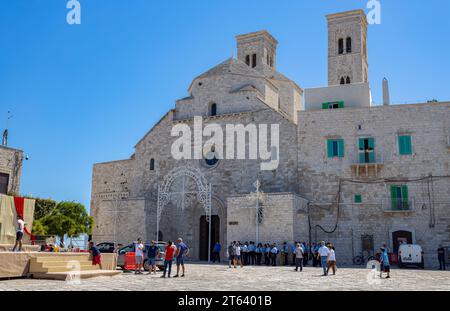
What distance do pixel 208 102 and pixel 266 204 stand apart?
8752 mm

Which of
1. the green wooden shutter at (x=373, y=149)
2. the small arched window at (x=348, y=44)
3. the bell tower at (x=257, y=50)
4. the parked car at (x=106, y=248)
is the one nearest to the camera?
the parked car at (x=106, y=248)

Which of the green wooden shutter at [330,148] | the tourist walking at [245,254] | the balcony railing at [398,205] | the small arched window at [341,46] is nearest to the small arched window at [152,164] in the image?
the tourist walking at [245,254]

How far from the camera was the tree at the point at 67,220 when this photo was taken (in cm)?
Result: 2812

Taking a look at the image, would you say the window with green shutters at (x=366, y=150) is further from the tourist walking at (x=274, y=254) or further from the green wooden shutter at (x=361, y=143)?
the tourist walking at (x=274, y=254)

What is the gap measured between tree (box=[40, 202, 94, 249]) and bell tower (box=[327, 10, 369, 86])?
2503 centimetres

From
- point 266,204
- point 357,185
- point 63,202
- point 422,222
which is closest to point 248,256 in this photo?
point 266,204

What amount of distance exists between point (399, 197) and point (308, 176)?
499 cm

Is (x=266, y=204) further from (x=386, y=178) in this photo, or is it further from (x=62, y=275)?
(x=62, y=275)

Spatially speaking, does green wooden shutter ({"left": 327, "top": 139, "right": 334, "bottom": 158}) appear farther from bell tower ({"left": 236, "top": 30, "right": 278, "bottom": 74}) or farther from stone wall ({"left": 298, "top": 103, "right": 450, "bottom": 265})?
bell tower ({"left": 236, "top": 30, "right": 278, "bottom": 74})

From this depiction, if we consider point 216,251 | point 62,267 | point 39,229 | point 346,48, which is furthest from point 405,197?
point 346,48

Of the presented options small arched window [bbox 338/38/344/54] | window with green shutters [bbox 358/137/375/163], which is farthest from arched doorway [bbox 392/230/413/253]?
small arched window [bbox 338/38/344/54]

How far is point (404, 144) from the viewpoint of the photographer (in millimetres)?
24953

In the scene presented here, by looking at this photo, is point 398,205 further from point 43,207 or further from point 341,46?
point 341,46

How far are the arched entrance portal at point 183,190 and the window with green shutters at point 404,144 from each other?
35.9 ft
